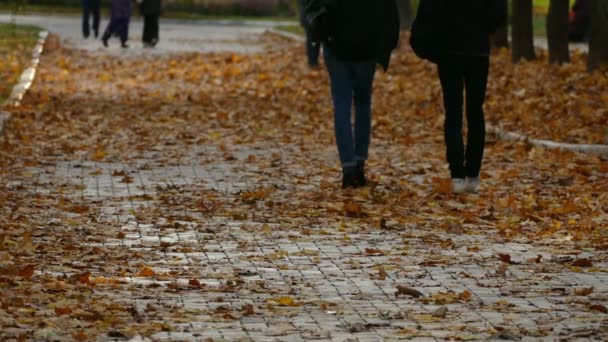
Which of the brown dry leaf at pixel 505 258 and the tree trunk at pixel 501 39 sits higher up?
the brown dry leaf at pixel 505 258

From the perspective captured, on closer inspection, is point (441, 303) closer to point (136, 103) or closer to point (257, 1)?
point (136, 103)

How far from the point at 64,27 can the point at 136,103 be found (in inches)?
906

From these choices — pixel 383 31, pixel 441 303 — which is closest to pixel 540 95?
pixel 383 31

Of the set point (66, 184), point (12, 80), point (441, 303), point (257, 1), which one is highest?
point (441, 303)

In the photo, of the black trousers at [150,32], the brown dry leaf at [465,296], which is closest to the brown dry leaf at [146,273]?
the brown dry leaf at [465,296]

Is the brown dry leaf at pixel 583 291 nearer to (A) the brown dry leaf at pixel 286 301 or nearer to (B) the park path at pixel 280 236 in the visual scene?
(B) the park path at pixel 280 236

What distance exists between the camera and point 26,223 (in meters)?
10.2

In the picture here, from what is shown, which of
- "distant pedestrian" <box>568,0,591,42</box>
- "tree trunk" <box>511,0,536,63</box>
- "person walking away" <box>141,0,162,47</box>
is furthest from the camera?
"distant pedestrian" <box>568,0,591,42</box>

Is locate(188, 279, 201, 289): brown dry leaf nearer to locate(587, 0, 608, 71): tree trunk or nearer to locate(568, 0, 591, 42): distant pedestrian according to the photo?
locate(587, 0, 608, 71): tree trunk

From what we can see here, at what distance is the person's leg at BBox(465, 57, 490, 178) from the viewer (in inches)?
469

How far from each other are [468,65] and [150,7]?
23448 mm

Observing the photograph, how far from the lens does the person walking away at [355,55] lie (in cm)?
1209

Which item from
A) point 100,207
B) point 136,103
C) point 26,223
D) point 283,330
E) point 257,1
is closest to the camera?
point 283,330

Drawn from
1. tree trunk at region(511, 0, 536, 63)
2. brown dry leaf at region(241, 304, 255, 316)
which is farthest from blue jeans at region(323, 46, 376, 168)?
tree trunk at region(511, 0, 536, 63)
